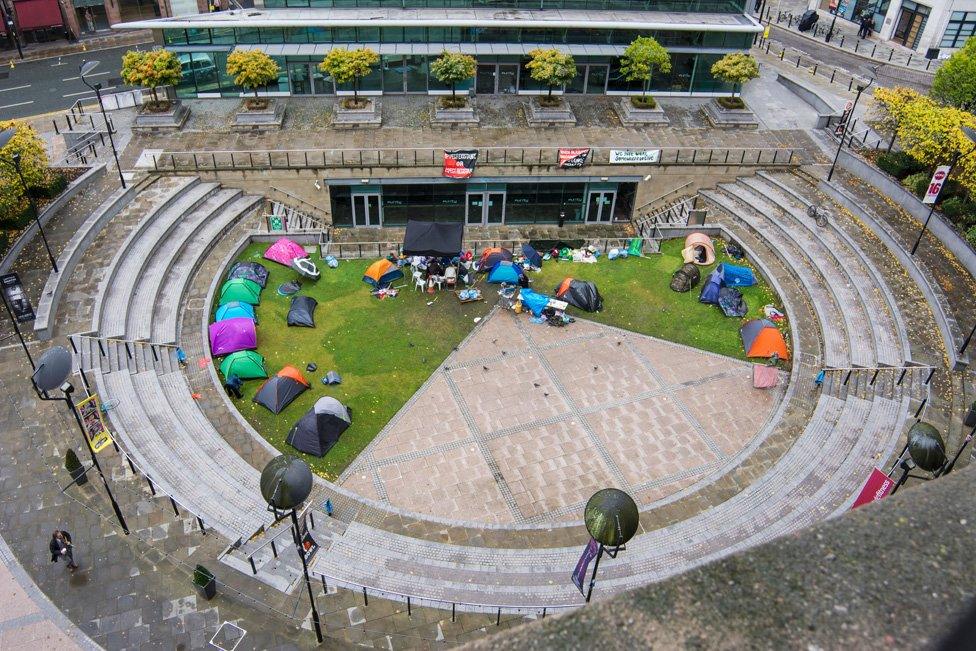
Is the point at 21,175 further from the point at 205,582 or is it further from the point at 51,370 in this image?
the point at 205,582

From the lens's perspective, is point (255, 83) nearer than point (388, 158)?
No

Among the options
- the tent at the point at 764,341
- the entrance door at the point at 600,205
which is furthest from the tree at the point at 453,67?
the tent at the point at 764,341

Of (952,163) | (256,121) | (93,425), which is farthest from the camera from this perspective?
(256,121)

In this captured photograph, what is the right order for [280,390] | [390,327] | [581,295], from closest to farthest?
[280,390] < [390,327] < [581,295]

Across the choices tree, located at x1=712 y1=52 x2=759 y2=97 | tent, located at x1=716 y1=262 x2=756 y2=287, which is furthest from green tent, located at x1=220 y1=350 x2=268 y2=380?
A: tree, located at x1=712 y1=52 x2=759 y2=97

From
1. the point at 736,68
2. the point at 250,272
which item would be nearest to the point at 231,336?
the point at 250,272

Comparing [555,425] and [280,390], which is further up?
[280,390]

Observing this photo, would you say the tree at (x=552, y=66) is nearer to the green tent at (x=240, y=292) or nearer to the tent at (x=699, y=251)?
the tent at (x=699, y=251)

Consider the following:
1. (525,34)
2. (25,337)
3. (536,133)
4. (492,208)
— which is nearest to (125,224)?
(25,337)
